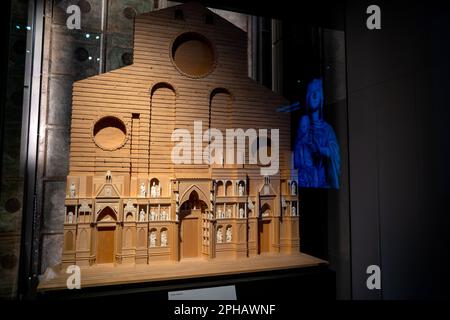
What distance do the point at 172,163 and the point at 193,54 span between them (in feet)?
5.33

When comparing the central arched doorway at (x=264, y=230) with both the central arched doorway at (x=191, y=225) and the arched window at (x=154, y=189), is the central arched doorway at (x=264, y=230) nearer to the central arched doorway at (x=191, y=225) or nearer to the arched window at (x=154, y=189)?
the central arched doorway at (x=191, y=225)

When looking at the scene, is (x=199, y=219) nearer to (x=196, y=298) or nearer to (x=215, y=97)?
(x=196, y=298)

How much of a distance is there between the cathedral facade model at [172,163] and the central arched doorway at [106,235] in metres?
0.01

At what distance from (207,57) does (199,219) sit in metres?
2.37

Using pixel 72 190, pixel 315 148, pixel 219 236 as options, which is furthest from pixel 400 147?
pixel 72 190

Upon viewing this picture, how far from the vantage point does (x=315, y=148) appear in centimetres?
505

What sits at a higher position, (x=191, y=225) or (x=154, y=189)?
(x=154, y=189)

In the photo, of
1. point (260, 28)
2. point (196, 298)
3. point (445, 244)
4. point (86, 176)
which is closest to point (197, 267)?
point (196, 298)

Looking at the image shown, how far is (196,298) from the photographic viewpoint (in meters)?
3.65

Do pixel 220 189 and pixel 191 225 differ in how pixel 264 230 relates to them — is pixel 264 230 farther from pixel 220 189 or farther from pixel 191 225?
pixel 191 225

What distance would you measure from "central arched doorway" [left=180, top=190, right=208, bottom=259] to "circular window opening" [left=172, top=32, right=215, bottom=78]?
1.78 meters

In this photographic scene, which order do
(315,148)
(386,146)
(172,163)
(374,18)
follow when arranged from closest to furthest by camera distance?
(386,146), (374,18), (172,163), (315,148)

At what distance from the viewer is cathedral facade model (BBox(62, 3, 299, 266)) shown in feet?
13.3

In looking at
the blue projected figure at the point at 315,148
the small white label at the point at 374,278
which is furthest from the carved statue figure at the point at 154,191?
the small white label at the point at 374,278
